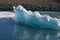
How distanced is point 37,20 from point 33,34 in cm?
75

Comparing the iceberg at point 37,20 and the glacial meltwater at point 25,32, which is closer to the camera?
the glacial meltwater at point 25,32

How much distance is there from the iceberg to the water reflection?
0.16 m

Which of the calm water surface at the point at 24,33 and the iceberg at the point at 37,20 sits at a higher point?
the iceberg at the point at 37,20

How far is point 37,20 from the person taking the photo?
375 inches

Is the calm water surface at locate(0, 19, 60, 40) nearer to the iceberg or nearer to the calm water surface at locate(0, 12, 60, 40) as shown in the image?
the calm water surface at locate(0, 12, 60, 40)

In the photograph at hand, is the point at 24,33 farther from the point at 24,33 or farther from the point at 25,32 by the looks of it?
the point at 25,32

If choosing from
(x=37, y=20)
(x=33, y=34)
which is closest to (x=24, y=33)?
(x=33, y=34)

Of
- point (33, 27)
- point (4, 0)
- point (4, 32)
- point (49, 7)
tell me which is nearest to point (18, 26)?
point (33, 27)

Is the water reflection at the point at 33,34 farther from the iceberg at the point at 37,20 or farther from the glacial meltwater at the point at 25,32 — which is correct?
the iceberg at the point at 37,20

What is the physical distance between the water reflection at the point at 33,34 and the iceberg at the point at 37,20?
16 cm

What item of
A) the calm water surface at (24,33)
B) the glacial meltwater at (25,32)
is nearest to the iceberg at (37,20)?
the glacial meltwater at (25,32)

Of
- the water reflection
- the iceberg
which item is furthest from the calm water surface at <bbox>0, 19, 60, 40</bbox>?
the iceberg

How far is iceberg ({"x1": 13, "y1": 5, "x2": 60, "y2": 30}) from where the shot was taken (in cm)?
913

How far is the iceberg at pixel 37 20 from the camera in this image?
9130mm
